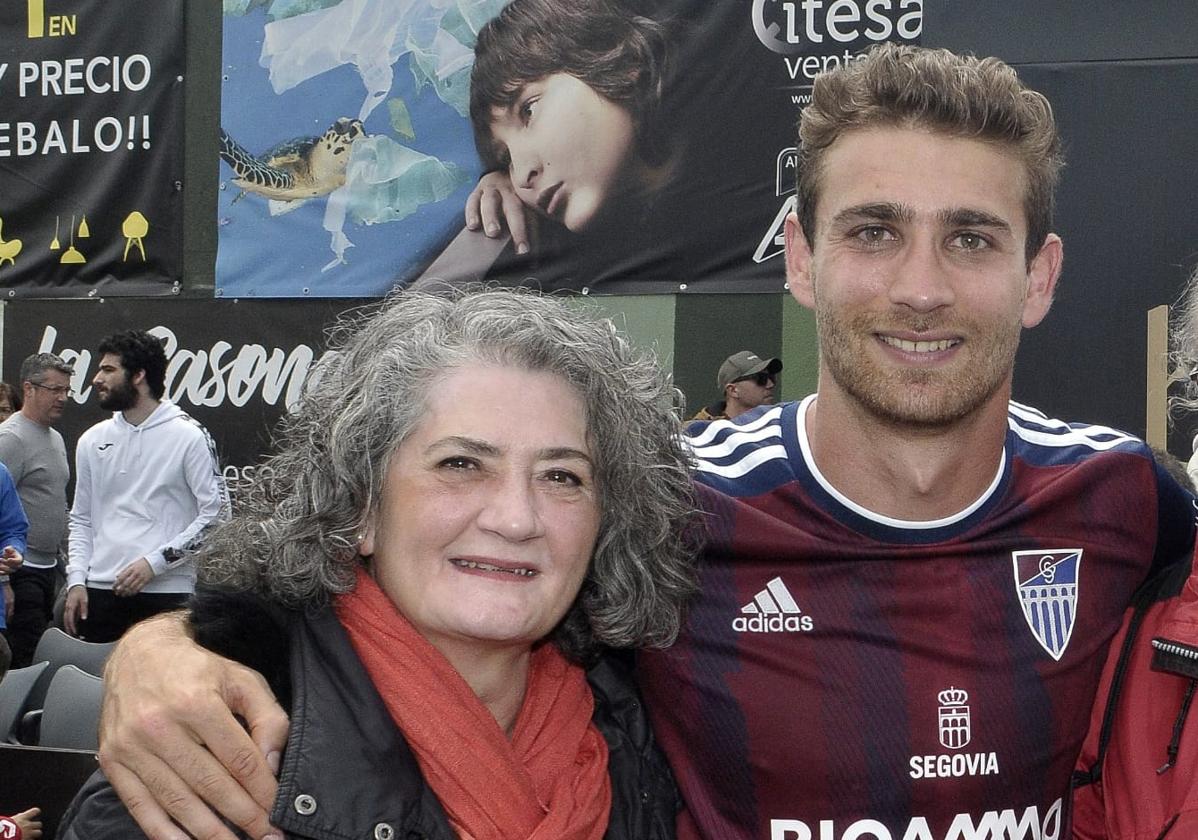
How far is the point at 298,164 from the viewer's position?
6949 mm

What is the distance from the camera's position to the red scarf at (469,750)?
175 cm

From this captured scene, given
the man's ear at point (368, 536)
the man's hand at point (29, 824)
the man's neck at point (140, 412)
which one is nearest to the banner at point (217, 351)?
the man's neck at point (140, 412)

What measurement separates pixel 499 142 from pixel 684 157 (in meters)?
0.92

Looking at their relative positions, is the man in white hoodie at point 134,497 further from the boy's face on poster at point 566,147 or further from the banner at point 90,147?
the boy's face on poster at point 566,147

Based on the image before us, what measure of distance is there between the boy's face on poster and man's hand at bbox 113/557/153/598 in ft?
7.90

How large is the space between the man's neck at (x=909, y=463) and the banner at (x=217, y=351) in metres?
4.94

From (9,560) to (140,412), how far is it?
81 cm

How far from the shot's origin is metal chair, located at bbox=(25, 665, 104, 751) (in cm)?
389

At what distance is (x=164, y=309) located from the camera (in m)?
7.26

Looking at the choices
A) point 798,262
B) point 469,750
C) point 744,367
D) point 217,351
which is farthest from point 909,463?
point 217,351

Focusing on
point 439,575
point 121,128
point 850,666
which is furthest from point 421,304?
point 121,128

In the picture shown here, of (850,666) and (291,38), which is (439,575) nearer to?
(850,666)

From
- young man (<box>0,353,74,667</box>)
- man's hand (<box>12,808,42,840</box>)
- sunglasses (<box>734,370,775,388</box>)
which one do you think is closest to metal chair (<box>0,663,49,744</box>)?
man's hand (<box>12,808,42,840</box>)

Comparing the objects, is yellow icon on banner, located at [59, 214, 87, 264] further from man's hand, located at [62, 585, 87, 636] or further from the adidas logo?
the adidas logo
